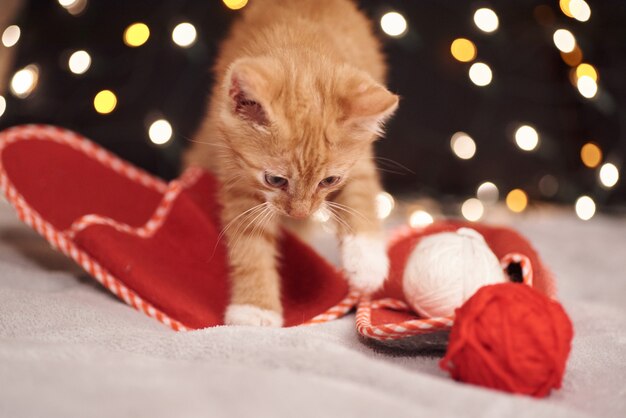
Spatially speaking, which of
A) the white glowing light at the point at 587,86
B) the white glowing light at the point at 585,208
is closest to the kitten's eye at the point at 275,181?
the white glowing light at the point at 587,86

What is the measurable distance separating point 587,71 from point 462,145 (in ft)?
1.63

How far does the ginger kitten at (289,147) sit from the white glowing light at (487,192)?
3.82 feet

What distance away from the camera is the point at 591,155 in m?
2.34

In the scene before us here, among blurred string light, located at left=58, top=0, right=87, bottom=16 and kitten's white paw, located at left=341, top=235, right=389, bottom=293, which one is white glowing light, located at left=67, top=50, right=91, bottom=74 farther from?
kitten's white paw, located at left=341, top=235, right=389, bottom=293

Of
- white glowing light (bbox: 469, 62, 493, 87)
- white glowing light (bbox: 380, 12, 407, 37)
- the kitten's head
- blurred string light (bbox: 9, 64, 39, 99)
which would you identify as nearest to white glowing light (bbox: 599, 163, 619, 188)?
white glowing light (bbox: 469, 62, 493, 87)

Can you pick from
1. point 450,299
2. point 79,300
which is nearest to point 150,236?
point 79,300

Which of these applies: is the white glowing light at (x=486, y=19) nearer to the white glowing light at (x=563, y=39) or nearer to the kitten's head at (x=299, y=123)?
the white glowing light at (x=563, y=39)

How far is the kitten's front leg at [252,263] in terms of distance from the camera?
118cm

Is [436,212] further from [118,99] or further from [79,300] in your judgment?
[79,300]

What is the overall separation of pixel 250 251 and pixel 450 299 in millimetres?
408

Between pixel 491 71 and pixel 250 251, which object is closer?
pixel 250 251

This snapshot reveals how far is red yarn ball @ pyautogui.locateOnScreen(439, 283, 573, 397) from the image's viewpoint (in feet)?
2.69

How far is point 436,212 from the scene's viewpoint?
7.39 ft

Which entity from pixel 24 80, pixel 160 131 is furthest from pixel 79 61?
pixel 160 131
